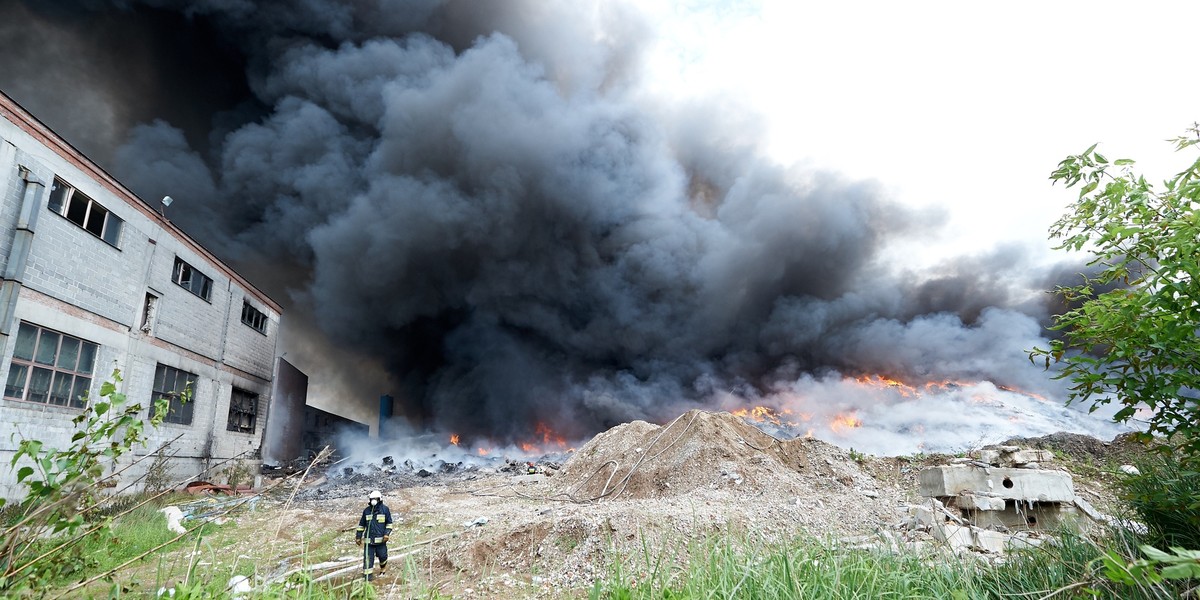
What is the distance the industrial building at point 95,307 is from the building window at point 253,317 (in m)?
1.23

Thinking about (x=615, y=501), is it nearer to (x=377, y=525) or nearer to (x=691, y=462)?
(x=691, y=462)

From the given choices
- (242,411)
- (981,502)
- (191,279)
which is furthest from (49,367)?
(981,502)

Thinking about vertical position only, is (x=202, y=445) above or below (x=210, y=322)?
below

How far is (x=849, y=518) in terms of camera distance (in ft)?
39.4

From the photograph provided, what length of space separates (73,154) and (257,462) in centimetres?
1358

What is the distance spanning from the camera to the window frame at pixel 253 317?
23161mm

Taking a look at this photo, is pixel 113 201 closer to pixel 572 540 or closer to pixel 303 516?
pixel 303 516

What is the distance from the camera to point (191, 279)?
62.7ft

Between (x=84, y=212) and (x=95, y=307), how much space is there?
2416mm

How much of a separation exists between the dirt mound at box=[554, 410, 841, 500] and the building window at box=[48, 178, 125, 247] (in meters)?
15.1

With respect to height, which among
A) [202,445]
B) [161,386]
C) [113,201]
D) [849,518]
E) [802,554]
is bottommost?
[849,518]

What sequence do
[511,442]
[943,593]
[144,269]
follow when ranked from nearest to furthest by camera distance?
1. [943,593]
2. [144,269]
3. [511,442]

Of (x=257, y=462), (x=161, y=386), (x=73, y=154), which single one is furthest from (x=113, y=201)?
(x=257, y=462)

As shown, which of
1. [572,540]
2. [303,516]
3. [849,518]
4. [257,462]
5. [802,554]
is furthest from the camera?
[257,462]
